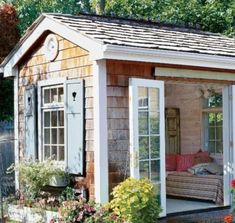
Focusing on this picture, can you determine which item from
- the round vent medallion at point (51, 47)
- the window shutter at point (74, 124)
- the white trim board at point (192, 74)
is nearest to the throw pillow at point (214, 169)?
the white trim board at point (192, 74)

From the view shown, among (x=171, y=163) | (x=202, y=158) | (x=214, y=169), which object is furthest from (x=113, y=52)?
(x=202, y=158)

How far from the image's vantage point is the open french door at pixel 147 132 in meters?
8.03

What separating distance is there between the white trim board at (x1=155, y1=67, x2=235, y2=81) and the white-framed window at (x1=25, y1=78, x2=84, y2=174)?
1.40 metres

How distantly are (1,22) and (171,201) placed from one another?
26.2ft

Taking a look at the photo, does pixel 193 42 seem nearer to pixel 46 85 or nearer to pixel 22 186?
pixel 46 85

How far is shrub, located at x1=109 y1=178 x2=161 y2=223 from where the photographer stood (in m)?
7.25

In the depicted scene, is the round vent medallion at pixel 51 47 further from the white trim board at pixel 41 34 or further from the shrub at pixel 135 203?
the shrub at pixel 135 203

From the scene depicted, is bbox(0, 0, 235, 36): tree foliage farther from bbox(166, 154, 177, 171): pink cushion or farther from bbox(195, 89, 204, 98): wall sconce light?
bbox(166, 154, 177, 171): pink cushion

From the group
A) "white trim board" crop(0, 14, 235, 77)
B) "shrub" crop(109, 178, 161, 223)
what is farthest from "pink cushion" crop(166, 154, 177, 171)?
"shrub" crop(109, 178, 161, 223)

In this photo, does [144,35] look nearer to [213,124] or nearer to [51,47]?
[51,47]

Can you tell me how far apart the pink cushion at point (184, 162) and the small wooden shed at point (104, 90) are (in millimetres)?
2138

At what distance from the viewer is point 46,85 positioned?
30.5ft

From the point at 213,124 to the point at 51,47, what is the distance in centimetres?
491

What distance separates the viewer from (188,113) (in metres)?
12.8
